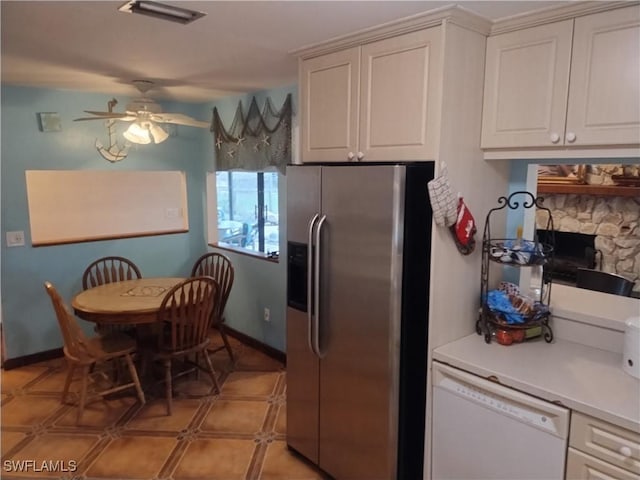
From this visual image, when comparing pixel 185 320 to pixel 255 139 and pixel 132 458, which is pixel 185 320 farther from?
pixel 255 139

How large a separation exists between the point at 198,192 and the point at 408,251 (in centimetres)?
314

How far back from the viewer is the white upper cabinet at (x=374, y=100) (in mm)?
1929

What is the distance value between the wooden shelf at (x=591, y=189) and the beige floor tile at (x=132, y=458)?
253 centimetres

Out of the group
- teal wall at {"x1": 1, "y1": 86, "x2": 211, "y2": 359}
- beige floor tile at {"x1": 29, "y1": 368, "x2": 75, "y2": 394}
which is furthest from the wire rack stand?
teal wall at {"x1": 1, "y1": 86, "x2": 211, "y2": 359}

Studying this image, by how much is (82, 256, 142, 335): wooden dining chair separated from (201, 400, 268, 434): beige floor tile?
103 cm

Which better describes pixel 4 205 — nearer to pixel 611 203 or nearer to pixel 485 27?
pixel 485 27

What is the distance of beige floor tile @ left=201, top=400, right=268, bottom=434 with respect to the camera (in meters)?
2.94

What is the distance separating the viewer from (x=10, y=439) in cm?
279

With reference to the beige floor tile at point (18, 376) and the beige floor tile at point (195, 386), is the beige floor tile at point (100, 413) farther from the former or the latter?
the beige floor tile at point (18, 376)

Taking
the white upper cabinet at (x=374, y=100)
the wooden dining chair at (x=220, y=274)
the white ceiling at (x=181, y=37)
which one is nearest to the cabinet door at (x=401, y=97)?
the white upper cabinet at (x=374, y=100)

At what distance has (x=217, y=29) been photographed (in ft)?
6.82

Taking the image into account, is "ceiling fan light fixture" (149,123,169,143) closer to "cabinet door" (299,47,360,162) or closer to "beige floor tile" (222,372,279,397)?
"cabinet door" (299,47,360,162)

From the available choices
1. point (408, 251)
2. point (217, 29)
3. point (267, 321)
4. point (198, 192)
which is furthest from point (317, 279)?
point (198, 192)

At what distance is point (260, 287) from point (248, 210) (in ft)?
2.53
